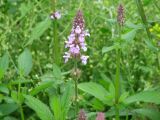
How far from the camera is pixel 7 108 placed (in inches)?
69.6

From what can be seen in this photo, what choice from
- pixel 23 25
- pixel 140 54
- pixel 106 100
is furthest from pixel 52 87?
pixel 23 25

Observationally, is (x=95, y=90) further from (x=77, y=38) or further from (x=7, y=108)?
(x=7, y=108)

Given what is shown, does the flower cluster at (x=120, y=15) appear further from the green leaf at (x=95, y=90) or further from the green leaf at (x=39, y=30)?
the green leaf at (x=39, y=30)

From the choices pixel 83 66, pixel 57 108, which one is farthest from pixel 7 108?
pixel 83 66

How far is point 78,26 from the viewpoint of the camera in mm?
1438

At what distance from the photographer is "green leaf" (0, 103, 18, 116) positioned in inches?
68.9

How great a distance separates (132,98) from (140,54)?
1016 millimetres

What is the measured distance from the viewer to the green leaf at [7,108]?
1.75 metres

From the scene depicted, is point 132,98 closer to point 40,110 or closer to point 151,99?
point 151,99

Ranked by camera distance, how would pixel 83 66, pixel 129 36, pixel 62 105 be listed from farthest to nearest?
pixel 83 66 → pixel 129 36 → pixel 62 105

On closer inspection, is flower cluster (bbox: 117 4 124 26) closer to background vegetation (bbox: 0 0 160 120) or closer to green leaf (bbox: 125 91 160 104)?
background vegetation (bbox: 0 0 160 120)

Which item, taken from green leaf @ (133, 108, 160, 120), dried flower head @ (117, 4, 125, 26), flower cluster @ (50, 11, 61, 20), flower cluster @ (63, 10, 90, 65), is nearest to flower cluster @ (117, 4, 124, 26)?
dried flower head @ (117, 4, 125, 26)

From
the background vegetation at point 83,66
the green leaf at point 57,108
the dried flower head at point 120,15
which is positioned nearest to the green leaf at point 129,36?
the background vegetation at point 83,66

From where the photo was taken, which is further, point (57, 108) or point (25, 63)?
point (25, 63)
